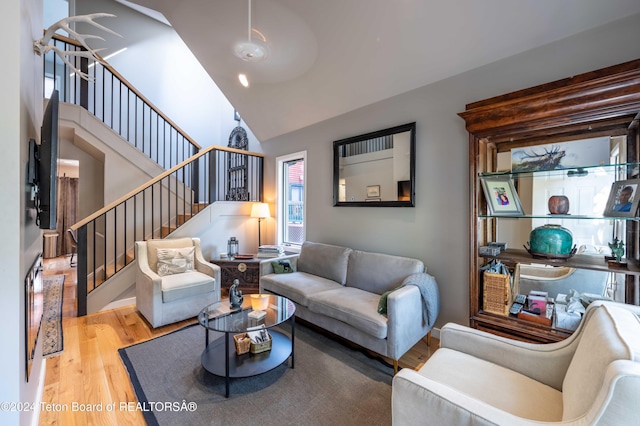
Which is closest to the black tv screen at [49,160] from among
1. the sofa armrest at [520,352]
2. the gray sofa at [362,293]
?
the gray sofa at [362,293]

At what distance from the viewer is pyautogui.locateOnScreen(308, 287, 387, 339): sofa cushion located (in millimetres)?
2158

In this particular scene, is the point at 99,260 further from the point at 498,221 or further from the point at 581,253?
the point at 581,253

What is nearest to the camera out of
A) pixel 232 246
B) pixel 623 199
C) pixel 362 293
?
pixel 623 199

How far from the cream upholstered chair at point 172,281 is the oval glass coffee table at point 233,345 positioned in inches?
34.6

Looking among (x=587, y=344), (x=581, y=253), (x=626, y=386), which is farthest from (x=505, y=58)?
(x=626, y=386)

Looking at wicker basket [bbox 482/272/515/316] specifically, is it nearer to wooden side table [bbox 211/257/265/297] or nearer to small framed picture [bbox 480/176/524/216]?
small framed picture [bbox 480/176/524/216]

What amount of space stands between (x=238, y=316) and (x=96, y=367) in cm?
122

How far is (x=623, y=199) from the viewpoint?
5.48 ft

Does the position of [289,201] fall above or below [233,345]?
above

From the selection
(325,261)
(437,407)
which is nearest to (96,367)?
(325,261)

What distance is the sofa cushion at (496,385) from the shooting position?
116 cm

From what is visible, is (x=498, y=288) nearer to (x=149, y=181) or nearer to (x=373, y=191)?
(x=373, y=191)

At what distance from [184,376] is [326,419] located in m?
1.14

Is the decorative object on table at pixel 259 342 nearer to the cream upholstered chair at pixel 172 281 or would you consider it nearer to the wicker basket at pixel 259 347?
the wicker basket at pixel 259 347
